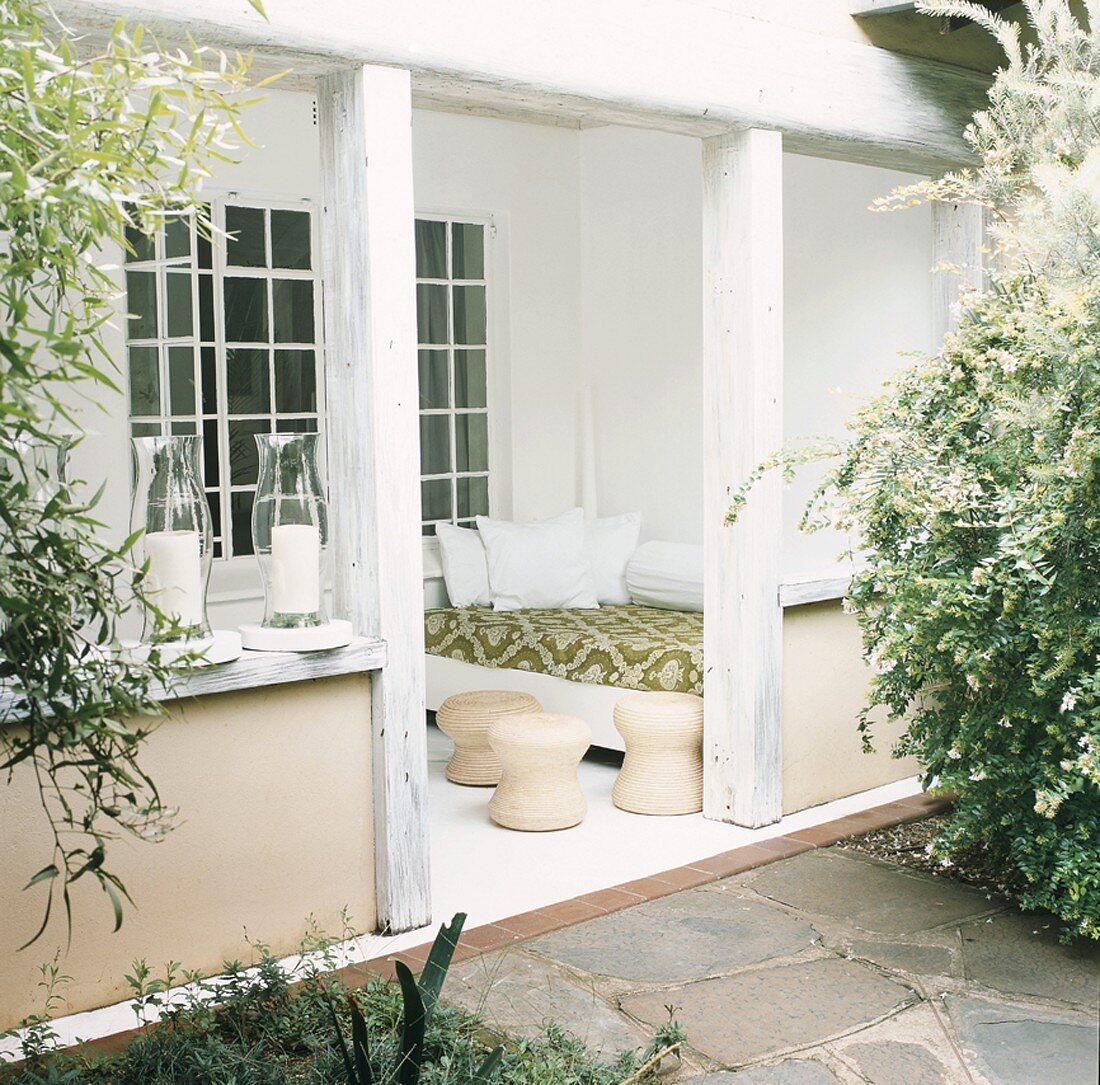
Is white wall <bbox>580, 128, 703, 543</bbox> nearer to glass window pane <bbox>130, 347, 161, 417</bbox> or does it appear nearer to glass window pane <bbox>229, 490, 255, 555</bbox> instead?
glass window pane <bbox>229, 490, 255, 555</bbox>

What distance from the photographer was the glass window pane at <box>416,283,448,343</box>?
6781 mm

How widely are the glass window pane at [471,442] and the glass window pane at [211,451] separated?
4.58 feet

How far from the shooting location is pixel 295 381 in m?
6.21

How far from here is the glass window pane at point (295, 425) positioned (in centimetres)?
619

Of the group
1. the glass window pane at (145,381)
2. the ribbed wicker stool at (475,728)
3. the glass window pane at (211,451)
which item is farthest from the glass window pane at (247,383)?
the ribbed wicker stool at (475,728)

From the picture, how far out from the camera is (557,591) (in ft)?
21.6

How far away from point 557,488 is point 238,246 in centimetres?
214

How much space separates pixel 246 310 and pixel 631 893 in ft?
10.7

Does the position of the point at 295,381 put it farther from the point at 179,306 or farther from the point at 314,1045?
Result: the point at 314,1045

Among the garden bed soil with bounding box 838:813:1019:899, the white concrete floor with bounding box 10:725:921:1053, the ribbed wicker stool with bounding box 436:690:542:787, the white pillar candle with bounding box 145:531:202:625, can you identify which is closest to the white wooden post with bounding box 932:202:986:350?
the white concrete floor with bounding box 10:725:921:1053

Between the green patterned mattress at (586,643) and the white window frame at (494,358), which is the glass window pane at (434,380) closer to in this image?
the white window frame at (494,358)

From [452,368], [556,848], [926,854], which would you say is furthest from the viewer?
[452,368]

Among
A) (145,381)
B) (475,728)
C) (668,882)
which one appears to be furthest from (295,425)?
(668,882)

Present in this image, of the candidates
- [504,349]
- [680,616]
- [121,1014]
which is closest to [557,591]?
[680,616]
